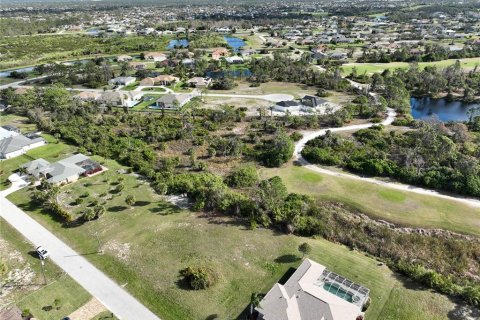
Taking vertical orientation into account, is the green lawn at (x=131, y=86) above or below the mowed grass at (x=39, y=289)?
above

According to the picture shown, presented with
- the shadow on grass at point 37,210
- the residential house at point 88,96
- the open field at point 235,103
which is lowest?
the shadow on grass at point 37,210

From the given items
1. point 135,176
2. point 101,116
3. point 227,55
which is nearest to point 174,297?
point 135,176

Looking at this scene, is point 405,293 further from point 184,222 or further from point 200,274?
point 184,222

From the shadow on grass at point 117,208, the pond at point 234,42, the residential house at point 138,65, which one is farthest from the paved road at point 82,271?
the pond at point 234,42

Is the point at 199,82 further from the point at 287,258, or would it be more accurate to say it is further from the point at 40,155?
the point at 287,258

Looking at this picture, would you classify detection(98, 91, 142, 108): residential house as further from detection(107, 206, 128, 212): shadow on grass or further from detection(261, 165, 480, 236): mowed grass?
detection(261, 165, 480, 236): mowed grass

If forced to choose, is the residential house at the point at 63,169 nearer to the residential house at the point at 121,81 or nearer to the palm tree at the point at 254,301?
the palm tree at the point at 254,301

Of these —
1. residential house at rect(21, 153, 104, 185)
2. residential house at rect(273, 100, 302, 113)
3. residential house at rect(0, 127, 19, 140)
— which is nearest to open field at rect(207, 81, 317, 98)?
residential house at rect(273, 100, 302, 113)
